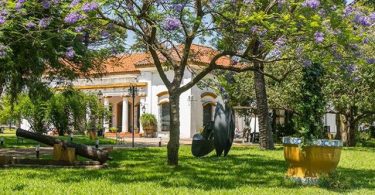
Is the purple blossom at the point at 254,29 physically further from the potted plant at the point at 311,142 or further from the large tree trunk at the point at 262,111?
the large tree trunk at the point at 262,111

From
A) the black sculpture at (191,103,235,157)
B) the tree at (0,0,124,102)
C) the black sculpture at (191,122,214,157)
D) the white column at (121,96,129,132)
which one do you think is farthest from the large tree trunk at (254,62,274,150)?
the white column at (121,96,129,132)

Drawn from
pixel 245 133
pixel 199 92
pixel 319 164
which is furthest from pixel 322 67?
pixel 199 92

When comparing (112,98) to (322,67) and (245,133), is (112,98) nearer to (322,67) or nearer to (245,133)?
(245,133)

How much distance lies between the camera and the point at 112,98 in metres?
43.5

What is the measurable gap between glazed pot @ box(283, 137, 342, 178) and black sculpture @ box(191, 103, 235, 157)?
622 cm

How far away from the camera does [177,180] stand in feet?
36.0

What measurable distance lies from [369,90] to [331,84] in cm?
180

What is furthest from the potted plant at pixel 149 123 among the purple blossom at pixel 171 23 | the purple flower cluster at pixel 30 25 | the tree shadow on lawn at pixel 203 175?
the purple blossom at pixel 171 23

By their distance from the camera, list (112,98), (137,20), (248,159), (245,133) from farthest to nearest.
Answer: (112,98)
(245,133)
(248,159)
(137,20)

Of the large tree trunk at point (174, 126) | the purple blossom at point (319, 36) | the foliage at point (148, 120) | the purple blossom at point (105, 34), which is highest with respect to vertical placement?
the purple blossom at point (105, 34)

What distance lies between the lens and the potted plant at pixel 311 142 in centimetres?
1054

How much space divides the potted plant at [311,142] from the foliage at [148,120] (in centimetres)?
2798

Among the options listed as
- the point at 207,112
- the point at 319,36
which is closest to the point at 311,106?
the point at 319,36

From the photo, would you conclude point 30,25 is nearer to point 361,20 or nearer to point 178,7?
point 178,7
